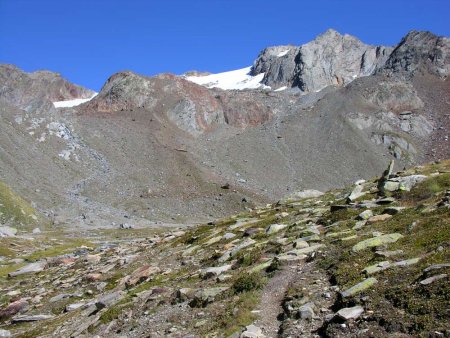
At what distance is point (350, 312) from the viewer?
39.7ft

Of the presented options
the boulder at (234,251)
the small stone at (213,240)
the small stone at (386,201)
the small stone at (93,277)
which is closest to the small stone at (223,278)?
the boulder at (234,251)

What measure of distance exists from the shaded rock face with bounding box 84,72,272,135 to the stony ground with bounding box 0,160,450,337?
138824 millimetres

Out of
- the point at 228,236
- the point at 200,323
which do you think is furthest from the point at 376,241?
the point at 228,236

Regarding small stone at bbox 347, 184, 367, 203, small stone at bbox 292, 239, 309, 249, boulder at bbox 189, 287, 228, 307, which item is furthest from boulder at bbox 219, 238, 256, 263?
small stone at bbox 347, 184, 367, 203

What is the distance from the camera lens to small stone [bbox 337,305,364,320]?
39.2ft

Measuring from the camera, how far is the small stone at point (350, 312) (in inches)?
470

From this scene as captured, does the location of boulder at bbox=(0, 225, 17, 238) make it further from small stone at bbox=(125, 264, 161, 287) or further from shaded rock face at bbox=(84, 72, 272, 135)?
shaded rock face at bbox=(84, 72, 272, 135)

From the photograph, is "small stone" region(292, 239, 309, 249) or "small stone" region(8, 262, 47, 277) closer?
"small stone" region(292, 239, 309, 249)

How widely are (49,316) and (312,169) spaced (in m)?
119

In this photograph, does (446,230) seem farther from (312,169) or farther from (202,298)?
(312,169)

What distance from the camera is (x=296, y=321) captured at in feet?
42.6

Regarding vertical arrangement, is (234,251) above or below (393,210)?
below

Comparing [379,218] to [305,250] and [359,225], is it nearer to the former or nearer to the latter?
[359,225]

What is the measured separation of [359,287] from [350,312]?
1443mm
